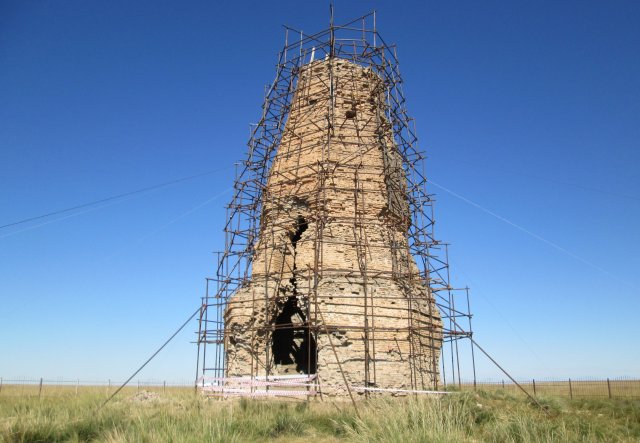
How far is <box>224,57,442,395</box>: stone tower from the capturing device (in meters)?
13.6

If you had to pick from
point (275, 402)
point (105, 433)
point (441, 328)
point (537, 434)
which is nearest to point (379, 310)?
point (441, 328)

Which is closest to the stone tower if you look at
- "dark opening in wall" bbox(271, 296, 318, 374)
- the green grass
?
"dark opening in wall" bbox(271, 296, 318, 374)

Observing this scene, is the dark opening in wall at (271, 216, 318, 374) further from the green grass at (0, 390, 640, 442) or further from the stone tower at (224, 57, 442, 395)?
the green grass at (0, 390, 640, 442)

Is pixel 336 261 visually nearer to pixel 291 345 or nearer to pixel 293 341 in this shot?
pixel 293 341

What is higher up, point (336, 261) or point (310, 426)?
point (336, 261)

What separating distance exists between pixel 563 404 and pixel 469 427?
841cm

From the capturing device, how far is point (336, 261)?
48.6 ft

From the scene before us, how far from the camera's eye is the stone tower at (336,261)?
44.5ft

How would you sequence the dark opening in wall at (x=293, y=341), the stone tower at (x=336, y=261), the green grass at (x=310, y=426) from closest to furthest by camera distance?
the green grass at (x=310, y=426), the stone tower at (x=336, y=261), the dark opening in wall at (x=293, y=341)

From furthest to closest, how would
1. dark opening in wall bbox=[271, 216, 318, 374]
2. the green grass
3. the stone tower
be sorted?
1. dark opening in wall bbox=[271, 216, 318, 374]
2. the stone tower
3. the green grass

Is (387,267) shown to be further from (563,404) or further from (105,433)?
(105,433)

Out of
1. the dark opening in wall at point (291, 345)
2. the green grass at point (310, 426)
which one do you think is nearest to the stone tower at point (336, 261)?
the dark opening in wall at point (291, 345)

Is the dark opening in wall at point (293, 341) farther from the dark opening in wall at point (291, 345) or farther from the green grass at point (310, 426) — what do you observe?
the green grass at point (310, 426)

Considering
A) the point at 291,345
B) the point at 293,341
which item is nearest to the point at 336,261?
the point at 293,341
